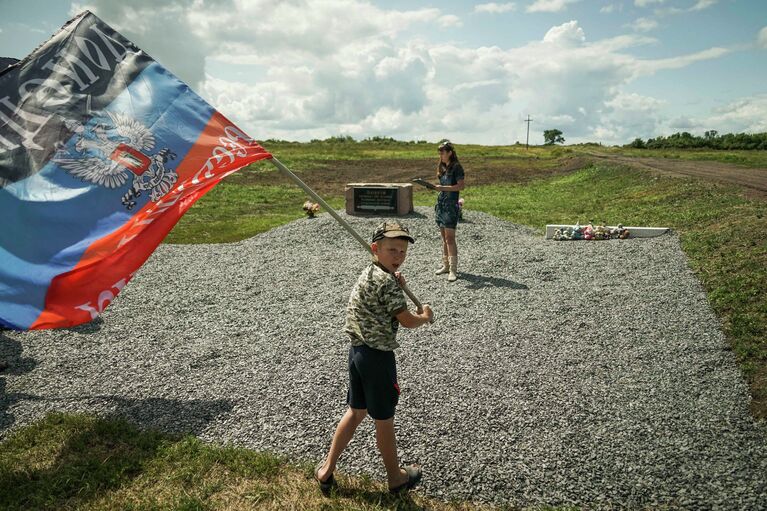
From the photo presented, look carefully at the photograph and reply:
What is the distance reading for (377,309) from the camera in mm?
4094

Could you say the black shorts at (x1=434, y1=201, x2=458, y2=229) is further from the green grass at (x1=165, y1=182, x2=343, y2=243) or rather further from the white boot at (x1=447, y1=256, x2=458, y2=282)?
the green grass at (x1=165, y1=182, x2=343, y2=243)

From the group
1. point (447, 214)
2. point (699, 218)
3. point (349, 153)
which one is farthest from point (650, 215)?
point (349, 153)

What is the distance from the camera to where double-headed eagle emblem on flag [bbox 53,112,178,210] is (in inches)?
187

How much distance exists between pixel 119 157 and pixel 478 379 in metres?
4.60

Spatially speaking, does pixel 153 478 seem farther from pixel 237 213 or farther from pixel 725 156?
pixel 725 156

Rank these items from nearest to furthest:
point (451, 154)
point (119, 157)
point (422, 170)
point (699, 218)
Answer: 1. point (119, 157)
2. point (451, 154)
3. point (699, 218)
4. point (422, 170)

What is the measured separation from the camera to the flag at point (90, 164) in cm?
456

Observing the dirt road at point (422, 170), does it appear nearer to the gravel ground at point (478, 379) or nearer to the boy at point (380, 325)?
the gravel ground at point (478, 379)

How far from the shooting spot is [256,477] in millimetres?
4711

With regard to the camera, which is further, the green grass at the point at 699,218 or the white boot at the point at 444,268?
the white boot at the point at 444,268

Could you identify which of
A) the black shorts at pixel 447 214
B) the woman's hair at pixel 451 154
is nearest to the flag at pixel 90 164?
the woman's hair at pixel 451 154

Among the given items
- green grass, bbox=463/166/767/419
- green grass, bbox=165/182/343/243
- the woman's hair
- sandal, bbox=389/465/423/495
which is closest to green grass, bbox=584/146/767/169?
green grass, bbox=463/166/767/419

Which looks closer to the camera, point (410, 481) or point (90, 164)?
point (410, 481)

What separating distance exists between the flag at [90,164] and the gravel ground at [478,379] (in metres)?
1.98
